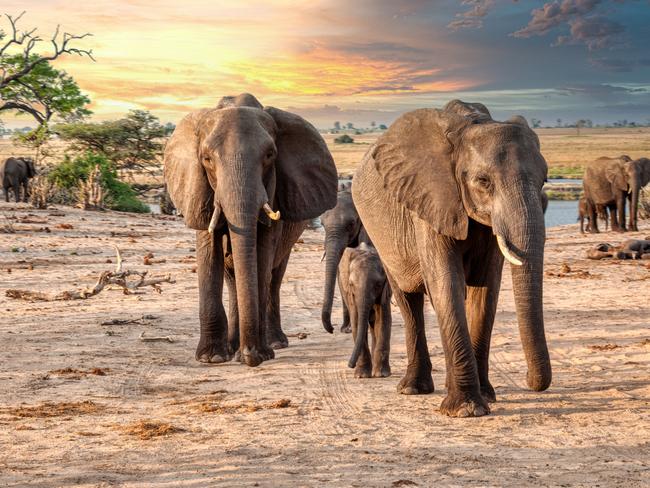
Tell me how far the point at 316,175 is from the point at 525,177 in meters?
3.99

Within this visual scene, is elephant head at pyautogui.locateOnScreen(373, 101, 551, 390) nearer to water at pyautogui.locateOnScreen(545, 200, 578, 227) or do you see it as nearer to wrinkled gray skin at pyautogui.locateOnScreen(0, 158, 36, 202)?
wrinkled gray skin at pyautogui.locateOnScreen(0, 158, 36, 202)

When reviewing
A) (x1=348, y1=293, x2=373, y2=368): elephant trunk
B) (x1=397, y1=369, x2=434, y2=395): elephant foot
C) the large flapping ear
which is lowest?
(x1=397, y1=369, x2=434, y2=395): elephant foot

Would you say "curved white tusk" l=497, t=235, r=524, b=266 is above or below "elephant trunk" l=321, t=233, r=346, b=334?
above

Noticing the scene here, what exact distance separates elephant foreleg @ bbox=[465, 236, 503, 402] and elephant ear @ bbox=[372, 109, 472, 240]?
576 mm

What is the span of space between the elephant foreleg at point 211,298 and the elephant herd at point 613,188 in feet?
67.4

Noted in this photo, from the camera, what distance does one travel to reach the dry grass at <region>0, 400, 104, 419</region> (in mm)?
7336

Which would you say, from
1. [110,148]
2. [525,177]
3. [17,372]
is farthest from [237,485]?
[110,148]

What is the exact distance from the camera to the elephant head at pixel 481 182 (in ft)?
20.6

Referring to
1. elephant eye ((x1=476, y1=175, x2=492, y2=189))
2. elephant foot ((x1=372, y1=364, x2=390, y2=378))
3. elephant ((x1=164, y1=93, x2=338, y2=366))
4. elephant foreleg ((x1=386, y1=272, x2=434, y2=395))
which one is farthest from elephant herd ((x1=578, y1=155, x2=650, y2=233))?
elephant eye ((x1=476, y1=175, x2=492, y2=189))

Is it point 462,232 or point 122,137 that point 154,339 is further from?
point 122,137

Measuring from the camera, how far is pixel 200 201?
9.27 metres

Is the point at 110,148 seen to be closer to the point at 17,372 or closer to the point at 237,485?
the point at 17,372

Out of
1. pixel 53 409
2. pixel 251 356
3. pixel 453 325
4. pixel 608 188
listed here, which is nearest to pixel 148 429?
pixel 53 409

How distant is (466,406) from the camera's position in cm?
704
